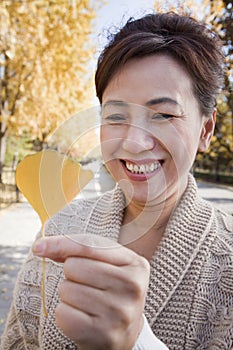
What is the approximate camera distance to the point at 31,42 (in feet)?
18.5

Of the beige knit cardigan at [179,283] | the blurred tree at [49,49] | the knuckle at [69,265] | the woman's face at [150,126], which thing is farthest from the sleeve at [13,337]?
the blurred tree at [49,49]

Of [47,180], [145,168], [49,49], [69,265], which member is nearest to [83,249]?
[69,265]

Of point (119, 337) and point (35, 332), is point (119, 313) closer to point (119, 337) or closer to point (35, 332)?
point (119, 337)

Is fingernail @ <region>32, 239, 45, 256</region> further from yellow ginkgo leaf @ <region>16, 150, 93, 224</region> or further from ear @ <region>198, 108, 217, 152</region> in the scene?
ear @ <region>198, 108, 217, 152</region>

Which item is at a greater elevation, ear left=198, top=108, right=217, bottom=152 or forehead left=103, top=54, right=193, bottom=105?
forehead left=103, top=54, right=193, bottom=105

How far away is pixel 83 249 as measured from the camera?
0.64 metres

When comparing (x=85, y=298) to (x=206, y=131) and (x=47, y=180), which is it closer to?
(x=47, y=180)

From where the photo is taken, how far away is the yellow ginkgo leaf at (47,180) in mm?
742

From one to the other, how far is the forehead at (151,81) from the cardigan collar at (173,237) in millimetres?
378

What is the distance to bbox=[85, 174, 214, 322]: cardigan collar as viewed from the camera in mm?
1061

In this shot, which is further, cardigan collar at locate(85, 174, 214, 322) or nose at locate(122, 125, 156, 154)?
cardigan collar at locate(85, 174, 214, 322)

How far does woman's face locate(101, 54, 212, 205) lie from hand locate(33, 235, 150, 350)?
249 mm

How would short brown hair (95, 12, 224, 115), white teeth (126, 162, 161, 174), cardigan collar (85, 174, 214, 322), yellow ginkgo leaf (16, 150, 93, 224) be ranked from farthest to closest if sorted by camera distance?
cardigan collar (85, 174, 214, 322) → short brown hair (95, 12, 224, 115) → white teeth (126, 162, 161, 174) → yellow ginkgo leaf (16, 150, 93, 224)

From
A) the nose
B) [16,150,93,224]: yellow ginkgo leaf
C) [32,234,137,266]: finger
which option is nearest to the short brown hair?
the nose
